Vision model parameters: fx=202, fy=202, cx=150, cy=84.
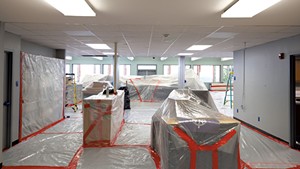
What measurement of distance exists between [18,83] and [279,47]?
18.2 ft

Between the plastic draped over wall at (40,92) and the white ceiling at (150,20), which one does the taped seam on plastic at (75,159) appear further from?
the white ceiling at (150,20)

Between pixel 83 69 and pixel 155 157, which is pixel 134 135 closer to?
pixel 155 157

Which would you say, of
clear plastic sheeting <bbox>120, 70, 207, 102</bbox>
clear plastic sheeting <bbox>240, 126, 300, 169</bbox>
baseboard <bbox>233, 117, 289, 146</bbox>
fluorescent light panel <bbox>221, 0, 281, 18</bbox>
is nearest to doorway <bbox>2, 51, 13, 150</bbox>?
fluorescent light panel <bbox>221, 0, 281, 18</bbox>

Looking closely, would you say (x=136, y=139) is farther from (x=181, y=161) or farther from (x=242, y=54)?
(x=242, y=54)

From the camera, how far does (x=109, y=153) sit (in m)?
3.56

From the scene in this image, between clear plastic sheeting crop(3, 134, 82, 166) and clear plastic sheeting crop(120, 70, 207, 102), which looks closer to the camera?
clear plastic sheeting crop(3, 134, 82, 166)

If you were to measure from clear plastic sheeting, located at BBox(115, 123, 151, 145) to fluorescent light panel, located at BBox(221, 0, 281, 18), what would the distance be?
9.17 feet

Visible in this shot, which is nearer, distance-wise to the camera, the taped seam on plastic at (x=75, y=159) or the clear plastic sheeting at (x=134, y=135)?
the taped seam on plastic at (x=75, y=159)

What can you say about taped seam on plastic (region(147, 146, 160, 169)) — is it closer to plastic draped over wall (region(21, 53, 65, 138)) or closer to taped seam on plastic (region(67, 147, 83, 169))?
taped seam on plastic (region(67, 147, 83, 169))

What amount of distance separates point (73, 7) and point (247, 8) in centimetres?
212

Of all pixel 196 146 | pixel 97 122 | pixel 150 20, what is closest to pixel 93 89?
pixel 97 122

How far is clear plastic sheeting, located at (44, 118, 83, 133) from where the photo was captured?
4930 millimetres

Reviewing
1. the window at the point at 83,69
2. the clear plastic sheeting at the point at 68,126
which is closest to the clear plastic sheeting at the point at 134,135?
the clear plastic sheeting at the point at 68,126

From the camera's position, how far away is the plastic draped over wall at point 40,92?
434 cm
